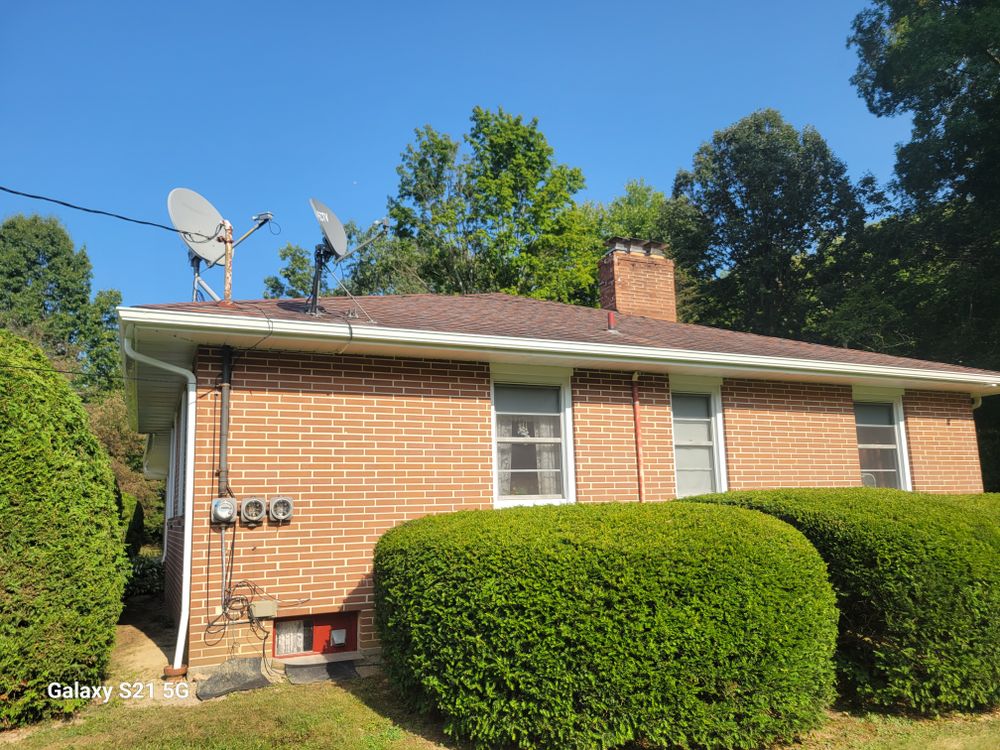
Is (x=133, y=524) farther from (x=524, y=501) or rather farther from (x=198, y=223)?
(x=524, y=501)

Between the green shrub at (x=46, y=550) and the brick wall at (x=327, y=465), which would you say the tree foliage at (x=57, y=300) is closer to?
the brick wall at (x=327, y=465)

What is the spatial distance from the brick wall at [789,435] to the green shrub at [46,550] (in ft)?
23.3

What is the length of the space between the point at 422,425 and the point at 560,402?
1788 mm

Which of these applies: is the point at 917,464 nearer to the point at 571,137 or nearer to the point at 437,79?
the point at 437,79

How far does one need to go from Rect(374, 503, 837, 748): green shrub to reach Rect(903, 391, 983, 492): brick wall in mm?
7179

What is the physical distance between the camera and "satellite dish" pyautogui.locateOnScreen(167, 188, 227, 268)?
7938 millimetres

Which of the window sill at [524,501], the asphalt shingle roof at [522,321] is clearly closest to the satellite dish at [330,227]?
the asphalt shingle roof at [522,321]

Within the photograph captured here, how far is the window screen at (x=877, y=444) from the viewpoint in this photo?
408 inches

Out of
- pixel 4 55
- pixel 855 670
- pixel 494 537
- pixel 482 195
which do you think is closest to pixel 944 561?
pixel 855 670

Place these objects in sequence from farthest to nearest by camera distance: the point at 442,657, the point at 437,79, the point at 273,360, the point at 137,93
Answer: the point at 437,79, the point at 137,93, the point at 273,360, the point at 442,657

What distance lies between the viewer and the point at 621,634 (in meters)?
4.26

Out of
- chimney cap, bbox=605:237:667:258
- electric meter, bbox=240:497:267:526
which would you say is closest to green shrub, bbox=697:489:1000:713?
electric meter, bbox=240:497:267:526

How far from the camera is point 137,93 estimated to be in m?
11.8

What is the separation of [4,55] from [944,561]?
15.1 meters
